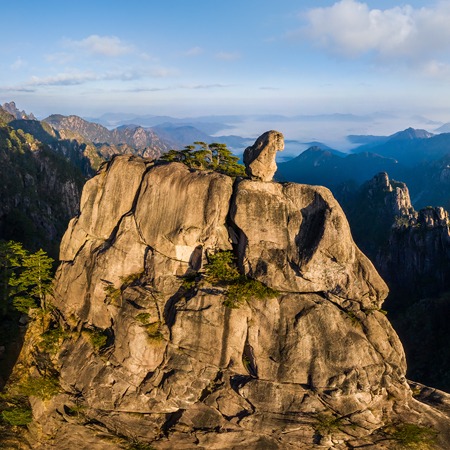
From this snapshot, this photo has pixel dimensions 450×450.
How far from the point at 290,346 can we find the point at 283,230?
34.2ft

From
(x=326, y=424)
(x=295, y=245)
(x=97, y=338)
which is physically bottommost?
(x=326, y=424)

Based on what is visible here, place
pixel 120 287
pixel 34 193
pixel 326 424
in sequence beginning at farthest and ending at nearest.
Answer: pixel 34 193 < pixel 120 287 < pixel 326 424

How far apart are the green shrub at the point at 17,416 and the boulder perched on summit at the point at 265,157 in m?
30.9

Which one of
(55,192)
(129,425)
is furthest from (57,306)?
(55,192)

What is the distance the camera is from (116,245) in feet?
117

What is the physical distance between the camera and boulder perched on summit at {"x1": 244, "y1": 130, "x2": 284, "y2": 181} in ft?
111

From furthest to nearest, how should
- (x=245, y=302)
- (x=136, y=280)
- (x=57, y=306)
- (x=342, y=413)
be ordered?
(x=57, y=306) < (x=136, y=280) < (x=245, y=302) < (x=342, y=413)

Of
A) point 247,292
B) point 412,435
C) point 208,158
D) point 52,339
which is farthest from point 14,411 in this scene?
point 208,158

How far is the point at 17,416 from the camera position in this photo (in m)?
32.2

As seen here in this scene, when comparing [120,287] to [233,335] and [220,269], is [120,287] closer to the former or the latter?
[220,269]

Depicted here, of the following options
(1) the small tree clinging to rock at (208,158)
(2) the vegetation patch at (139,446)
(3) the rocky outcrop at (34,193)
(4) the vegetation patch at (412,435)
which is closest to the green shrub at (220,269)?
(1) the small tree clinging to rock at (208,158)

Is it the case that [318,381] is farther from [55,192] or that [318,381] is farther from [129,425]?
[55,192]

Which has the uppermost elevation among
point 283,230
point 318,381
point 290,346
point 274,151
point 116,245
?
point 274,151

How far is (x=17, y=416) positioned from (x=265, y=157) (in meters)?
33.1
